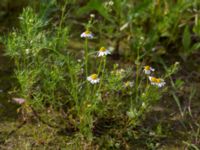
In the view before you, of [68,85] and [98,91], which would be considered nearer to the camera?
[98,91]

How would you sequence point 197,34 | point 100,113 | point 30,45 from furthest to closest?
point 197,34 → point 100,113 → point 30,45

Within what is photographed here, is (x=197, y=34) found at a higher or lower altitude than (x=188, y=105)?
higher

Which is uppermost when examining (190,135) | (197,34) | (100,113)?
(197,34)

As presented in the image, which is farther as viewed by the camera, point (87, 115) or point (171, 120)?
point (171, 120)

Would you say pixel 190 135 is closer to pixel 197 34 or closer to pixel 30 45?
pixel 197 34

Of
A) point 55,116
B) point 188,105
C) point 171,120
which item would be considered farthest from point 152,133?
point 55,116

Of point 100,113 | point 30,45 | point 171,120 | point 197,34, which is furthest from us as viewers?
point 197,34

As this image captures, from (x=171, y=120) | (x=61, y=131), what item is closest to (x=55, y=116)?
(x=61, y=131)
